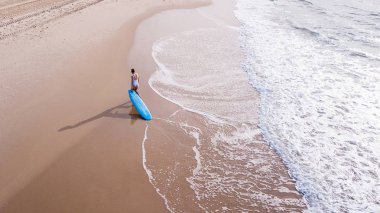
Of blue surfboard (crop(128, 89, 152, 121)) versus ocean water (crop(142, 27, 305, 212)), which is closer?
ocean water (crop(142, 27, 305, 212))

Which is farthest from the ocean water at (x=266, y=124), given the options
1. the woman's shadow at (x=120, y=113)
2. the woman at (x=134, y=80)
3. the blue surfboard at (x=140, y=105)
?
the woman at (x=134, y=80)

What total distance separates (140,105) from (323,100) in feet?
22.2

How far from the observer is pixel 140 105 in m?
11.5

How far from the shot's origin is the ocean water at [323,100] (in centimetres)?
905

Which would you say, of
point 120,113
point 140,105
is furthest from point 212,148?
point 120,113

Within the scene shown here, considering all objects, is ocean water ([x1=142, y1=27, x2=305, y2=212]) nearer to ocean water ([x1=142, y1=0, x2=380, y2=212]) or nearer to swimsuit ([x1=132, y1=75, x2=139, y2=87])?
ocean water ([x1=142, y1=0, x2=380, y2=212])

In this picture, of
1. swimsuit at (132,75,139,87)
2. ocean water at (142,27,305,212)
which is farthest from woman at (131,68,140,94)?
ocean water at (142,27,305,212)

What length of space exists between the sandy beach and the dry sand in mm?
27

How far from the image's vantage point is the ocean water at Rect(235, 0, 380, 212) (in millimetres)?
9055

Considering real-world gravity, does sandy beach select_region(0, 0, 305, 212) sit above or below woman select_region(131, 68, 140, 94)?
below

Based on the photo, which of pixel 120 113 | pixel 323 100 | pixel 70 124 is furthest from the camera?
pixel 323 100

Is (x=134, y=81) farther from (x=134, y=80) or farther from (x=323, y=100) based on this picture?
(x=323, y=100)

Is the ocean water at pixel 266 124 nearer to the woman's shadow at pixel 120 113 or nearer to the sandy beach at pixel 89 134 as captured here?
the sandy beach at pixel 89 134

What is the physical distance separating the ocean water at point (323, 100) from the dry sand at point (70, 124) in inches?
157
